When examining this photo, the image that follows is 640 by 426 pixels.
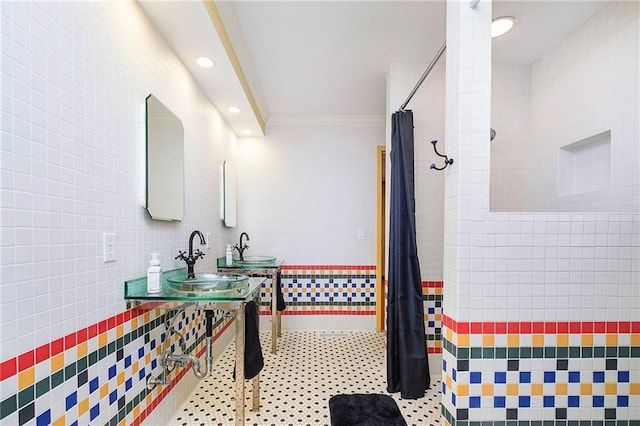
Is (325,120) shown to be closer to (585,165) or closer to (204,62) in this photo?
(204,62)

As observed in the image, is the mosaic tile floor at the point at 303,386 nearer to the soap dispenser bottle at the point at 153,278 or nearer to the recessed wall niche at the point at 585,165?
the soap dispenser bottle at the point at 153,278

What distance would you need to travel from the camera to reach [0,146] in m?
0.88

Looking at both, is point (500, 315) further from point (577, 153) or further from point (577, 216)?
point (577, 153)

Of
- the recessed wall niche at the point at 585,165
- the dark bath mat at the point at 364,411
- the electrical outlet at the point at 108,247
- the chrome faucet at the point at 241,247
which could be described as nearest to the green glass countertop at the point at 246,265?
the chrome faucet at the point at 241,247

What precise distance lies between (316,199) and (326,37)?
1.86 m

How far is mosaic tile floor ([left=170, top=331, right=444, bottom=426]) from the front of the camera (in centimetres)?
195

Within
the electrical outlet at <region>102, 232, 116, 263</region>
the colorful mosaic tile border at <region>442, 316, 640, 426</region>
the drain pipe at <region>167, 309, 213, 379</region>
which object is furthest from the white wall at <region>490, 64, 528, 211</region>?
the electrical outlet at <region>102, 232, 116, 263</region>

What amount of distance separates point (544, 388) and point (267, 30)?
7.84 feet

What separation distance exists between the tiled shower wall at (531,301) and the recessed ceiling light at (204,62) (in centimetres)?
146

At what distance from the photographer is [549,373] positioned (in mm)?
1291

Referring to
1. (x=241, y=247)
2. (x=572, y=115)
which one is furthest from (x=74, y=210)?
(x=572, y=115)

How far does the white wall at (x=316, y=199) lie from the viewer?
12.1 feet

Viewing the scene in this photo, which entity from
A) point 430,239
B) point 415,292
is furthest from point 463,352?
point 430,239

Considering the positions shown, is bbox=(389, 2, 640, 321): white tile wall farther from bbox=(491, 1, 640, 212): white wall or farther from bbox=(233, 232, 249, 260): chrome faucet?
bbox=(233, 232, 249, 260): chrome faucet
